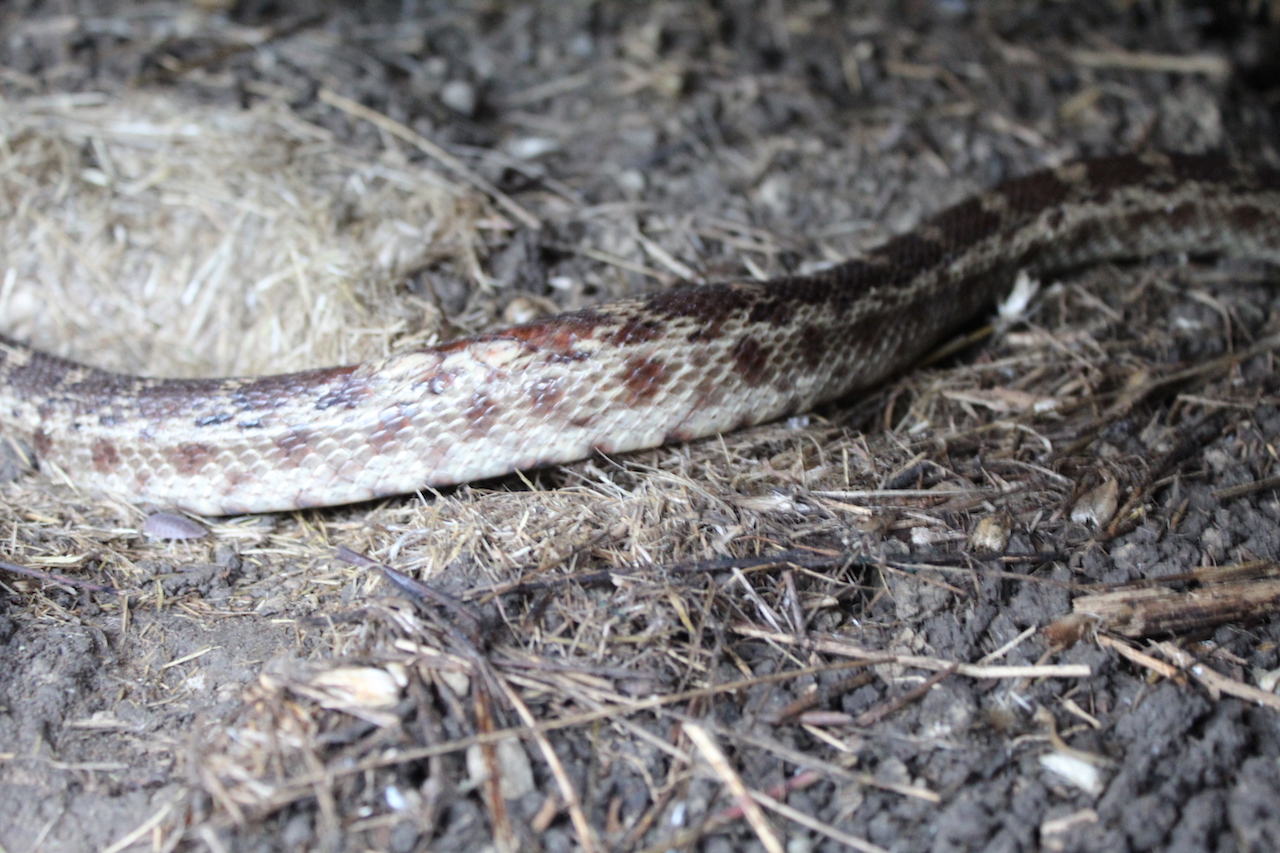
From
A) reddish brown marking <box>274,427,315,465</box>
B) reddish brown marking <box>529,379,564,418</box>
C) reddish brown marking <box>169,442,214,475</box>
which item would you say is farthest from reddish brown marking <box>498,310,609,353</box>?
reddish brown marking <box>169,442,214,475</box>

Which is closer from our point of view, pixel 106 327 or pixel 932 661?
pixel 932 661

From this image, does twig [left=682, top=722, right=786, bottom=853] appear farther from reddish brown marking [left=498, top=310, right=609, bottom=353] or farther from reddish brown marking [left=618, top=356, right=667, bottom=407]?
reddish brown marking [left=498, top=310, right=609, bottom=353]

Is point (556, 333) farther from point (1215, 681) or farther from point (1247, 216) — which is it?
point (1247, 216)

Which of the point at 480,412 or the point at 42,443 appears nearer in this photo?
the point at 480,412

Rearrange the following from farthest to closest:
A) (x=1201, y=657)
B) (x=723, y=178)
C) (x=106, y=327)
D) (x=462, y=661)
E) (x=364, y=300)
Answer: (x=723, y=178) → (x=106, y=327) → (x=364, y=300) → (x=1201, y=657) → (x=462, y=661)

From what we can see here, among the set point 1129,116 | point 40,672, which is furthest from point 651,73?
point 40,672

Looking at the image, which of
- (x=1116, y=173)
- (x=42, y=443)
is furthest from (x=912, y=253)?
(x=42, y=443)

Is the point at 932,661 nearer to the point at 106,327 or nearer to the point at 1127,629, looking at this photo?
the point at 1127,629
